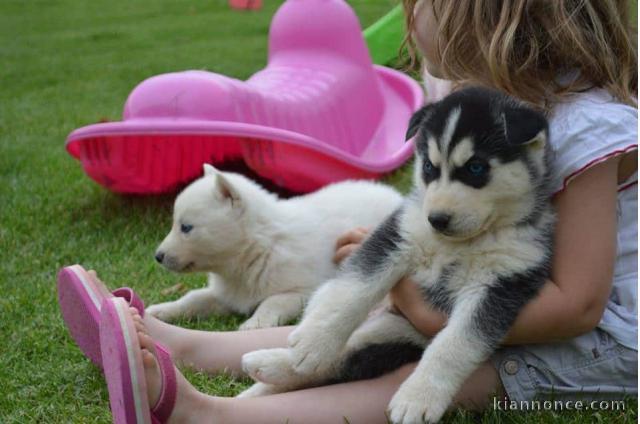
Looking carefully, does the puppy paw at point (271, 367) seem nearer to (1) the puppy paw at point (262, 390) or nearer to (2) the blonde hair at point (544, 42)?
(1) the puppy paw at point (262, 390)

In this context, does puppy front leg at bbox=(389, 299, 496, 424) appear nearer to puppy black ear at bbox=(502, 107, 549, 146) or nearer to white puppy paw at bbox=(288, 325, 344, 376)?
white puppy paw at bbox=(288, 325, 344, 376)

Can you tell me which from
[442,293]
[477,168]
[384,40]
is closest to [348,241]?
[442,293]

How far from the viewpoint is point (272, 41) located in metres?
6.57

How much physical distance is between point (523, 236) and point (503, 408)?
56 cm

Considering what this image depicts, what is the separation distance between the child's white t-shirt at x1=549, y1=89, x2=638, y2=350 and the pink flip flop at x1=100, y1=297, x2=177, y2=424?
129cm

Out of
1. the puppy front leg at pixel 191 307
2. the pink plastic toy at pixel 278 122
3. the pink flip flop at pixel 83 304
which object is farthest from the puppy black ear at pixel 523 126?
the pink plastic toy at pixel 278 122

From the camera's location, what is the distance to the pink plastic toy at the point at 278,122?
16.1ft

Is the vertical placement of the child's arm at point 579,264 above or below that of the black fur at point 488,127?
below

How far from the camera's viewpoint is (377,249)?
8.84ft

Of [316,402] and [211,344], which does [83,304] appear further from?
[316,402]

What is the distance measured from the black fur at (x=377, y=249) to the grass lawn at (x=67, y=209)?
21.3 inches

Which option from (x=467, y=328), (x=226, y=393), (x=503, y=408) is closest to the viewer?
(x=467, y=328)

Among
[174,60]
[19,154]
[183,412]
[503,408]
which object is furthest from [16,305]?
[174,60]

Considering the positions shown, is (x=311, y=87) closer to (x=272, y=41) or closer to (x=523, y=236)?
(x=272, y=41)
